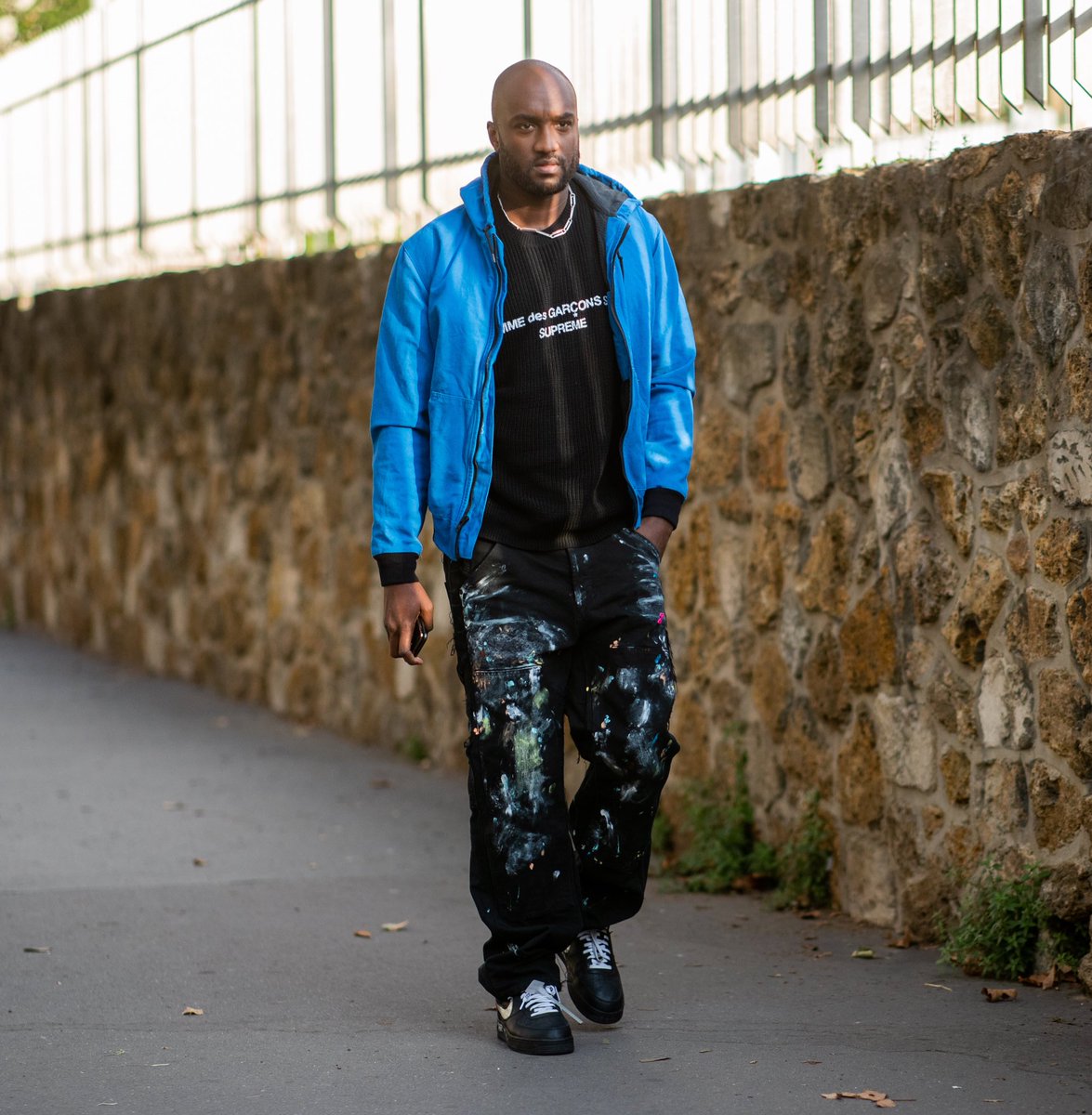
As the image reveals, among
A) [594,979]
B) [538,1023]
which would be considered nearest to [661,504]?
[594,979]

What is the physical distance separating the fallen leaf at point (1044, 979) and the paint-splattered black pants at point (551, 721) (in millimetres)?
1074

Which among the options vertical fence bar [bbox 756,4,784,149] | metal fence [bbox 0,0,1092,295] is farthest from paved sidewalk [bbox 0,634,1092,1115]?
vertical fence bar [bbox 756,4,784,149]

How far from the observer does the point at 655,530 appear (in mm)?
4457

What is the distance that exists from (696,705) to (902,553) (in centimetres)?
123

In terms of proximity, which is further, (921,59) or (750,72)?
(750,72)

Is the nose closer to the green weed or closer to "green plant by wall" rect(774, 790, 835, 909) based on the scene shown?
"green plant by wall" rect(774, 790, 835, 909)

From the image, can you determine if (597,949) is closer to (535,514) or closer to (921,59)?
(535,514)

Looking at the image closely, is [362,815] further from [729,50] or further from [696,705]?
[729,50]

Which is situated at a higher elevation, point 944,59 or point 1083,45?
point 944,59

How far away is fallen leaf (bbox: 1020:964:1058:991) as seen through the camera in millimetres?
4707

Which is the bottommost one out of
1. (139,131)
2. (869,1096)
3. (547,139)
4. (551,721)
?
(869,1096)

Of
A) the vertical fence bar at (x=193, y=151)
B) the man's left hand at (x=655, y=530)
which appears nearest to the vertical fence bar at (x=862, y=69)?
the man's left hand at (x=655, y=530)

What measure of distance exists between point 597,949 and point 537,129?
182 centimetres

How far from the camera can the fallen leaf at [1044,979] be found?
471cm
